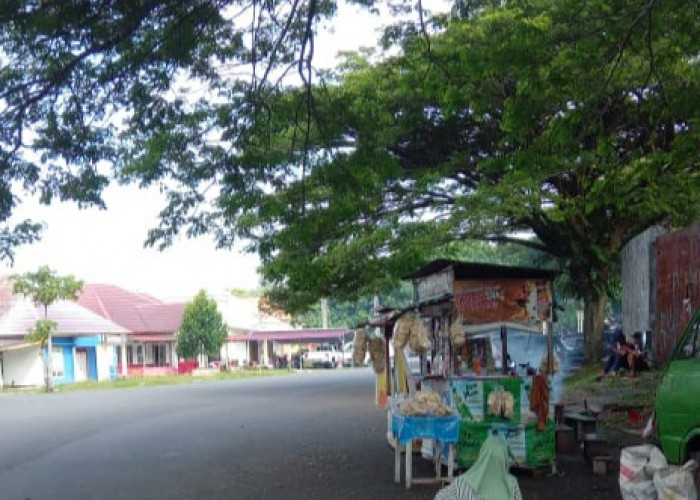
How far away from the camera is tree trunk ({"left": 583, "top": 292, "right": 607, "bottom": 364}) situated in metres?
24.0

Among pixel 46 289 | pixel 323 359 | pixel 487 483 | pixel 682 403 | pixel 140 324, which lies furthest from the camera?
pixel 323 359

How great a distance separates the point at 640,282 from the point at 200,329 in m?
36.7

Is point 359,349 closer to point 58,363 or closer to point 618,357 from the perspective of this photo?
point 618,357

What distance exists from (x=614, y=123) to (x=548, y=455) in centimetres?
744

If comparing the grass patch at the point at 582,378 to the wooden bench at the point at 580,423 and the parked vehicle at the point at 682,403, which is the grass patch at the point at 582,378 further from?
the parked vehicle at the point at 682,403

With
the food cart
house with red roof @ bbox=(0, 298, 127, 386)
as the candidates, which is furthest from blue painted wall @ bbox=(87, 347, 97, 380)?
the food cart

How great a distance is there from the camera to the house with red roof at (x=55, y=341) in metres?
42.2

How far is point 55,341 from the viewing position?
43.4 metres

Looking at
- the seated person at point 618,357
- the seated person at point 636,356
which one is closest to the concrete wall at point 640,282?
the seated person at point 636,356

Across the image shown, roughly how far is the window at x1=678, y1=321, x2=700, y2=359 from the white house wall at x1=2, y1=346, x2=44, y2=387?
40.3 m

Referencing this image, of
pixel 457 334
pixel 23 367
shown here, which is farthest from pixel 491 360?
pixel 23 367

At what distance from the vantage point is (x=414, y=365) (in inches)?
524

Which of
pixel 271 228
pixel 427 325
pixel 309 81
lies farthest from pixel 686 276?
pixel 309 81

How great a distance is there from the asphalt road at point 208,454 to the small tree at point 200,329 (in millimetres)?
26550
